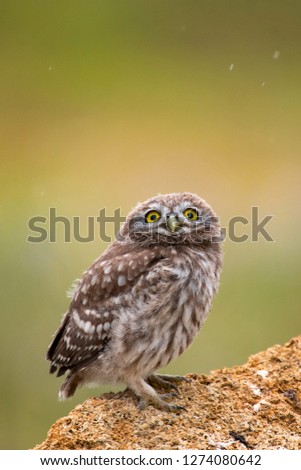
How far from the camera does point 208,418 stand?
152 inches

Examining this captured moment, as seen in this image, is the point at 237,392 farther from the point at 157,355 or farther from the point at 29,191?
the point at 29,191

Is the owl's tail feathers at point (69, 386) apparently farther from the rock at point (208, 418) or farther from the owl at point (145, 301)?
the rock at point (208, 418)

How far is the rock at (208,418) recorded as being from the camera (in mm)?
3678

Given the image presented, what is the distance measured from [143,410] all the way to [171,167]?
6892 mm

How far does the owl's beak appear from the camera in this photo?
4.24 m

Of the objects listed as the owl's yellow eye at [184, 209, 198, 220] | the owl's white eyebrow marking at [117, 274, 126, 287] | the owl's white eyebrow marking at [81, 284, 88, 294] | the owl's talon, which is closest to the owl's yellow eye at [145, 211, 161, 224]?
the owl's yellow eye at [184, 209, 198, 220]

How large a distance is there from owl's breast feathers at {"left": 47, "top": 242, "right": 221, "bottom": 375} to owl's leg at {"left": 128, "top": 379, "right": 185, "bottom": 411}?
0.15 metres

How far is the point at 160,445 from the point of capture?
143 inches

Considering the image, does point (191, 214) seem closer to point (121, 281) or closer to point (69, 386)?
point (121, 281)

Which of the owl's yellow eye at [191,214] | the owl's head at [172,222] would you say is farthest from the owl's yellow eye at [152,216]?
the owl's yellow eye at [191,214]

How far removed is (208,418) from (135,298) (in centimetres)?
66

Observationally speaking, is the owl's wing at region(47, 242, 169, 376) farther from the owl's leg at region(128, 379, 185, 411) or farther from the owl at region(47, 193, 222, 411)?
the owl's leg at region(128, 379, 185, 411)

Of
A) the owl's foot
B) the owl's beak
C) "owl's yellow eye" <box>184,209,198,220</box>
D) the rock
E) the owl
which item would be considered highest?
"owl's yellow eye" <box>184,209,198,220</box>

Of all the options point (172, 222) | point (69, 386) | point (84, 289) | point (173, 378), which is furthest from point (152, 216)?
point (69, 386)
